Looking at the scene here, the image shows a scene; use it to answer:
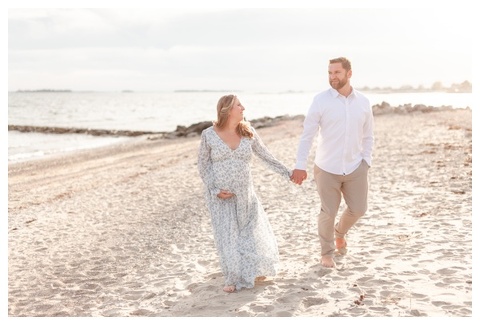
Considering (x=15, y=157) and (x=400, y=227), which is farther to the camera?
(x=15, y=157)

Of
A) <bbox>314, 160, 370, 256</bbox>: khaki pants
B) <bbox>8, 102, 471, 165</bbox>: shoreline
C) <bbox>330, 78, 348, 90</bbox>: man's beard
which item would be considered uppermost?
<bbox>330, 78, 348, 90</bbox>: man's beard

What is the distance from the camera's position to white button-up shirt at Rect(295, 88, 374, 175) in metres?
5.64

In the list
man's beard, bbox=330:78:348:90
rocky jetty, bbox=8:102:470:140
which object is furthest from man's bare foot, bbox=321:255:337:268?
rocky jetty, bbox=8:102:470:140

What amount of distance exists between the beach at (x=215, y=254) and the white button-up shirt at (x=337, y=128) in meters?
1.16

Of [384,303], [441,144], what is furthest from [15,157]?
[384,303]

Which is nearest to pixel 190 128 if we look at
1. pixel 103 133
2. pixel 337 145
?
pixel 103 133

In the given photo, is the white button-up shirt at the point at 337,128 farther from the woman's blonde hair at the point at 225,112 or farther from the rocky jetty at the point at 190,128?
the rocky jetty at the point at 190,128

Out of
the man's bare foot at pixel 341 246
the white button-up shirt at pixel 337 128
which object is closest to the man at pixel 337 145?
the white button-up shirt at pixel 337 128

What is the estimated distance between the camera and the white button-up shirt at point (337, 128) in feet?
18.5

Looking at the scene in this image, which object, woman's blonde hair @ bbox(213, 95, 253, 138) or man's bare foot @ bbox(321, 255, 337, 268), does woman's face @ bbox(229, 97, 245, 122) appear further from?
man's bare foot @ bbox(321, 255, 337, 268)

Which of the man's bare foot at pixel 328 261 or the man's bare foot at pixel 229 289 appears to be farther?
the man's bare foot at pixel 328 261

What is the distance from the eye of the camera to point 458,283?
538 centimetres

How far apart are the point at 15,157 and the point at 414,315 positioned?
70.1ft

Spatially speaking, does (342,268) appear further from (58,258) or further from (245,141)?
(58,258)
